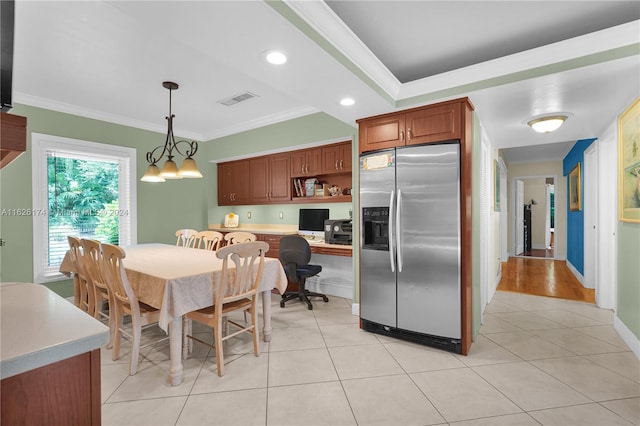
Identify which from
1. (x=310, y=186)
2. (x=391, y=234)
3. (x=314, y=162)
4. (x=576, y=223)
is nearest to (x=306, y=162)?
(x=314, y=162)

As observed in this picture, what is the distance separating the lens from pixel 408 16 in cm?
213

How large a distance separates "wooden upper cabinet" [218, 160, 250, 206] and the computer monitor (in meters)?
1.15

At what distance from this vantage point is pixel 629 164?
286 cm

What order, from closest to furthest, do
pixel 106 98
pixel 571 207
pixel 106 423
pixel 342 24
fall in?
1. pixel 106 423
2. pixel 342 24
3. pixel 106 98
4. pixel 571 207

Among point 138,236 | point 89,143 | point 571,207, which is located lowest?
point 138,236

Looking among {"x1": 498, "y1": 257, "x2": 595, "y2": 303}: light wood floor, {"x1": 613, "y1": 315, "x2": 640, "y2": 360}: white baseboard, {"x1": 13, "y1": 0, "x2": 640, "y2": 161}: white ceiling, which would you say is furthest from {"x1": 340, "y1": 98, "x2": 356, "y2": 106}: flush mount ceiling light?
{"x1": 498, "y1": 257, "x2": 595, "y2": 303}: light wood floor

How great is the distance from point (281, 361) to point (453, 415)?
1.35 metres

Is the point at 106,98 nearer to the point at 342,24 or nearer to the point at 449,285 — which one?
the point at 342,24

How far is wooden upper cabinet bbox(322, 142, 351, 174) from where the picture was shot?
4266mm

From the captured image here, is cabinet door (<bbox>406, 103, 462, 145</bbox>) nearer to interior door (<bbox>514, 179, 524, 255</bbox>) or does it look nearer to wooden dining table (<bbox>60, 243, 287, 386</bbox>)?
wooden dining table (<bbox>60, 243, 287, 386</bbox>)

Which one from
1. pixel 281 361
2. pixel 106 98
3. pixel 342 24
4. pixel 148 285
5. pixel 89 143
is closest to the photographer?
pixel 342 24

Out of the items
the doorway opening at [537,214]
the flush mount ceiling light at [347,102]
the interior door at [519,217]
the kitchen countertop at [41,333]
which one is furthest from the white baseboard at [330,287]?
the doorway opening at [537,214]

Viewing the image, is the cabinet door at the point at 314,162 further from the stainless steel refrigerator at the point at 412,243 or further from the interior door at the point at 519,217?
the interior door at the point at 519,217

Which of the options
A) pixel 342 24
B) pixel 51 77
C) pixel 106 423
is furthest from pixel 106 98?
pixel 106 423
